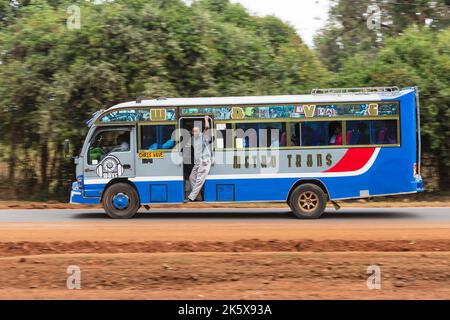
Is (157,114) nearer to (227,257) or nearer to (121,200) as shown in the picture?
(121,200)

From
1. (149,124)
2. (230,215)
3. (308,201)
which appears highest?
(149,124)

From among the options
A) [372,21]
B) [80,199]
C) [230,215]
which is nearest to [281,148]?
[230,215]

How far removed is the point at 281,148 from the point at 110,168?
4089 mm

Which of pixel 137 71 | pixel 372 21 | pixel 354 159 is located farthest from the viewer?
pixel 372 21

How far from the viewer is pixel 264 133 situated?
16.0 meters

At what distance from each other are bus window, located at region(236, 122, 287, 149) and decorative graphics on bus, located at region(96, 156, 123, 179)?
2957 millimetres

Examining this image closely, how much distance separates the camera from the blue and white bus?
622 inches

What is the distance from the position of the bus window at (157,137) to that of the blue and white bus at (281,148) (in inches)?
0.9

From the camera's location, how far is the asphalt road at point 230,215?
16.2 m

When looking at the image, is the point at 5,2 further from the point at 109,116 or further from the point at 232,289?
the point at 232,289

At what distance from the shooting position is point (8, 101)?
22.1 meters

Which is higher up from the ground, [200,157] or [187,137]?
[187,137]

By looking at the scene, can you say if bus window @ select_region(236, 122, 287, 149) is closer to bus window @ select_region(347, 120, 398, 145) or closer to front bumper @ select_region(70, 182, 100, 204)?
bus window @ select_region(347, 120, 398, 145)
